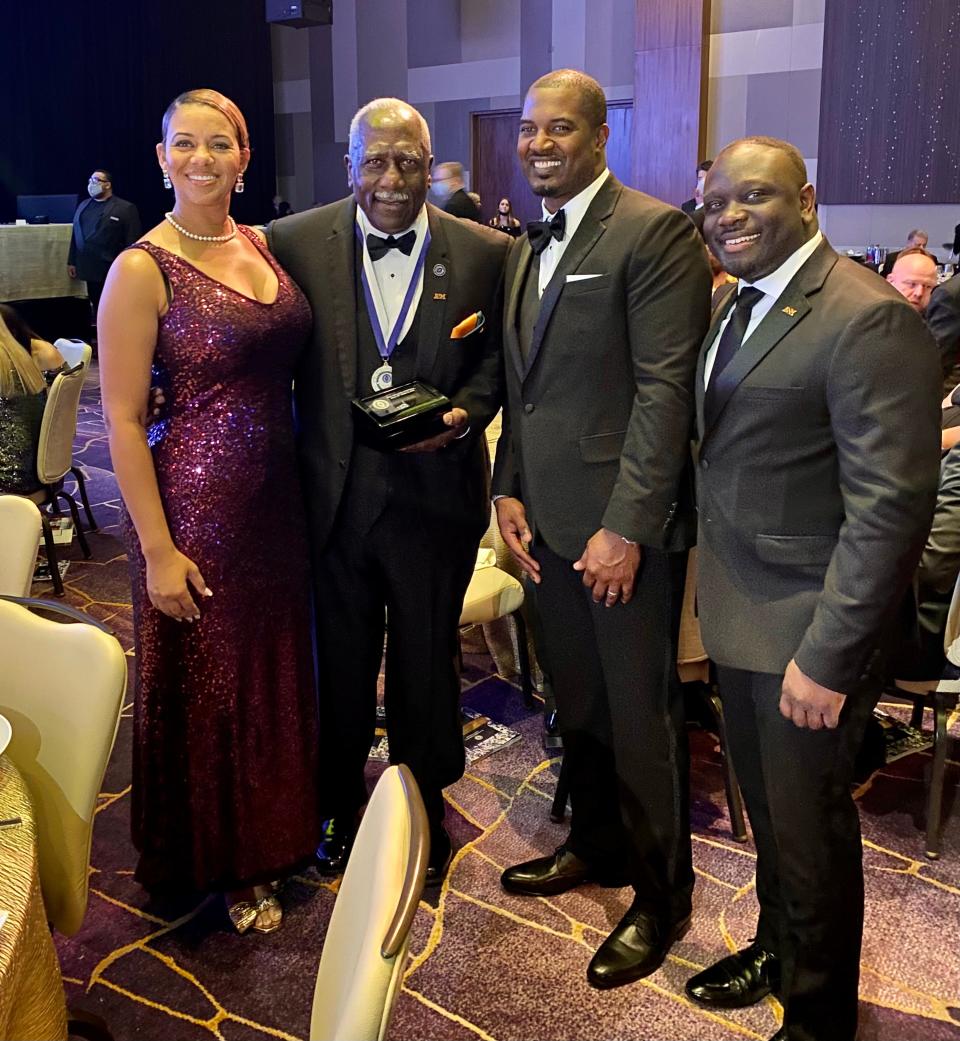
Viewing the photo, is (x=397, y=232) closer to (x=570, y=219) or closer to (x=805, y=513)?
(x=570, y=219)

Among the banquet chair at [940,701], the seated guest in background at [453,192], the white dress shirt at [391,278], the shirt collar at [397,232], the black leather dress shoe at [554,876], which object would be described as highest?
the seated guest in background at [453,192]

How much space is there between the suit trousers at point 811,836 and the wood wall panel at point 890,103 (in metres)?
7.81

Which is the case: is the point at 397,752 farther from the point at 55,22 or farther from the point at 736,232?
the point at 55,22

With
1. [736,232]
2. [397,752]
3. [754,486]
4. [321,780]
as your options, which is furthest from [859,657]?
[321,780]

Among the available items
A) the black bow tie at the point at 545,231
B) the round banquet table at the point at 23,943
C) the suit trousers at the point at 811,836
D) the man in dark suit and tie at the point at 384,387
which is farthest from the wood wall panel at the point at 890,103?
the round banquet table at the point at 23,943

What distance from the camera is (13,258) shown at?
9.83m

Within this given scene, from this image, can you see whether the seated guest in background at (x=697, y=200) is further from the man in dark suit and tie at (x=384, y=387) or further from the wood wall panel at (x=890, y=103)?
the wood wall panel at (x=890, y=103)

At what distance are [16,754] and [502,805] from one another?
1.46m

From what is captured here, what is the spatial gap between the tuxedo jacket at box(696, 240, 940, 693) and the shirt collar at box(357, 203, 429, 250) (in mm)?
710

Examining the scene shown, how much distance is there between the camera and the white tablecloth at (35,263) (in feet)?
32.0

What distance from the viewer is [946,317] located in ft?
12.7

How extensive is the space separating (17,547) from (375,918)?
1.71 metres

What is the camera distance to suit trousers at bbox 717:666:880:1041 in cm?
173

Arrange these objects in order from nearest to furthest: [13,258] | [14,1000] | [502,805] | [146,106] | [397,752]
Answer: [14,1000]
[397,752]
[502,805]
[13,258]
[146,106]
